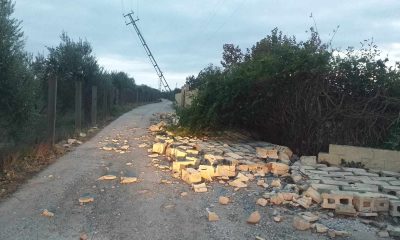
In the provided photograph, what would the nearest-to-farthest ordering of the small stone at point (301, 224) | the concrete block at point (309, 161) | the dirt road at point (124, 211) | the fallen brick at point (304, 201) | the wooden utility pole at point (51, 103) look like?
the dirt road at point (124, 211)
the small stone at point (301, 224)
the fallen brick at point (304, 201)
the concrete block at point (309, 161)
the wooden utility pole at point (51, 103)

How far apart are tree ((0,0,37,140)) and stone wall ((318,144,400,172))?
7924 millimetres

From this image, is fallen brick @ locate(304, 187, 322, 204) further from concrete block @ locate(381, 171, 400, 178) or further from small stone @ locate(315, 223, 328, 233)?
concrete block @ locate(381, 171, 400, 178)

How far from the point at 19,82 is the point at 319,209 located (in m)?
8.89

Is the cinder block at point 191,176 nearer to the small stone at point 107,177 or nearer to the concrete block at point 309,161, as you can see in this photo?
the small stone at point 107,177

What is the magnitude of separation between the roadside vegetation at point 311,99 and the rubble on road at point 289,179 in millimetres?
1164

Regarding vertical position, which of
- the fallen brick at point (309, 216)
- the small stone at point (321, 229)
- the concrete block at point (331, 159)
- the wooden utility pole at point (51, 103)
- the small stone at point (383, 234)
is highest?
the wooden utility pole at point (51, 103)

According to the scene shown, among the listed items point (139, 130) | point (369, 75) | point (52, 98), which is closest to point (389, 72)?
point (369, 75)

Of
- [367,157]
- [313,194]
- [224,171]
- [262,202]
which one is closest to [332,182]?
[313,194]

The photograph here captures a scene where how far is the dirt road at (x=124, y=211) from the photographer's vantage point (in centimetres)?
581

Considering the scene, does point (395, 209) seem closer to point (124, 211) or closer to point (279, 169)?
point (279, 169)

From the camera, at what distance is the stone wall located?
936 centimetres

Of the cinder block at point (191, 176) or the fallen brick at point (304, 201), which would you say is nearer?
the fallen brick at point (304, 201)

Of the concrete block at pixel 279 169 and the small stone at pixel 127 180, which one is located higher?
the concrete block at pixel 279 169

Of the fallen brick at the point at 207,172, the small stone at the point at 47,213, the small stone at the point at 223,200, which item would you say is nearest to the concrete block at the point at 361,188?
the small stone at the point at 223,200
